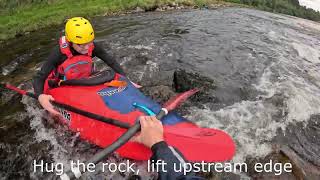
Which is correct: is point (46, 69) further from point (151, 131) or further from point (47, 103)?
point (151, 131)

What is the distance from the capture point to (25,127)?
6.96 m

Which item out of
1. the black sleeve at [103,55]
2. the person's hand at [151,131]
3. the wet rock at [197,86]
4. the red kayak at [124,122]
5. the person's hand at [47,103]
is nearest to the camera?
the person's hand at [151,131]

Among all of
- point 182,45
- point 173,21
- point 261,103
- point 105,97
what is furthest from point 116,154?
point 173,21

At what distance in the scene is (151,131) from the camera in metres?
3.95

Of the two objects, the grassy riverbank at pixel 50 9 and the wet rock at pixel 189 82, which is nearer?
the wet rock at pixel 189 82

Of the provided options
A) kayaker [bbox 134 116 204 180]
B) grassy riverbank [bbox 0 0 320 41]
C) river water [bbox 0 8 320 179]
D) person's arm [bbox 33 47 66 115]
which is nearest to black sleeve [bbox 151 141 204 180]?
kayaker [bbox 134 116 204 180]

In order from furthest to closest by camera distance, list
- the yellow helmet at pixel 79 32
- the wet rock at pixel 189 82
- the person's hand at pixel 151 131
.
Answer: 1. the wet rock at pixel 189 82
2. the yellow helmet at pixel 79 32
3. the person's hand at pixel 151 131

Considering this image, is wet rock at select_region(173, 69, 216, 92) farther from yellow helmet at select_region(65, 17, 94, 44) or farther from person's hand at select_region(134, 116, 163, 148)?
person's hand at select_region(134, 116, 163, 148)

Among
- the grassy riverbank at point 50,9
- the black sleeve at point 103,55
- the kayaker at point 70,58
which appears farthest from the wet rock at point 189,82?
the grassy riverbank at point 50,9

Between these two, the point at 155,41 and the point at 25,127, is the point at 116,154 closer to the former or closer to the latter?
the point at 25,127

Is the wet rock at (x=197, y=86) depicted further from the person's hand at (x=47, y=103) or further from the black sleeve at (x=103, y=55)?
the person's hand at (x=47, y=103)

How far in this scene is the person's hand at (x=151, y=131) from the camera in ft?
12.6

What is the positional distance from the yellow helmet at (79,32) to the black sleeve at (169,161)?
3.12 metres

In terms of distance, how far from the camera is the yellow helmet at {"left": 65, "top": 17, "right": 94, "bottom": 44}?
616 cm
